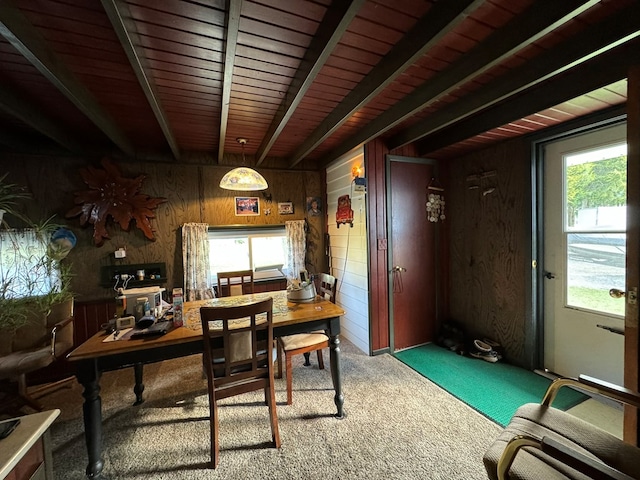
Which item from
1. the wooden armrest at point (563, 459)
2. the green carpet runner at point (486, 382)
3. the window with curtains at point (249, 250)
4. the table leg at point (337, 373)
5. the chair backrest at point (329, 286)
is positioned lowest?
the green carpet runner at point (486, 382)

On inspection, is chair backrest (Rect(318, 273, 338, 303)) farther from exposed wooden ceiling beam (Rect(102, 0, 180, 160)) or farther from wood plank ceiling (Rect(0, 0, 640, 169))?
exposed wooden ceiling beam (Rect(102, 0, 180, 160))

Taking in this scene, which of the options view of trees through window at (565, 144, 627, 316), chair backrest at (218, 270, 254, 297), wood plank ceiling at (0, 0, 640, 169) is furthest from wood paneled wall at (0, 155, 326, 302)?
view of trees through window at (565, 144, 627, 316)

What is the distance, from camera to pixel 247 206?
12.1 feet

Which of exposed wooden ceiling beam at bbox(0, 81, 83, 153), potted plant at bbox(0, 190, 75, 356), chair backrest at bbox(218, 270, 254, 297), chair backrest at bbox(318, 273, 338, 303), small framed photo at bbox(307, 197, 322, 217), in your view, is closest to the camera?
exposed wooden ceiling beam at bbox(0, 81, 83, 153)

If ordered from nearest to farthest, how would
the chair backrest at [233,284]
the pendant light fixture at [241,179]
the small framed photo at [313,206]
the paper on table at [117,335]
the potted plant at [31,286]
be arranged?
the paper on table at [117,335] → the potted plant at [31,286] → the pendant light fixture at [241,179] → the chair backrest at [233,284] → the small framed photo at [313,206]

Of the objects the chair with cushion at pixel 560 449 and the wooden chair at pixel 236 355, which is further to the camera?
the wooden chair at pixel 236 355

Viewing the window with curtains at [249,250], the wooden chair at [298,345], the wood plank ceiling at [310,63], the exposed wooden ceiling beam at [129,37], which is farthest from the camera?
the window with curtains at [249,250]

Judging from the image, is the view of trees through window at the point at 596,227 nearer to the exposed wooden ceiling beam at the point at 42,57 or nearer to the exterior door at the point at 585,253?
the exterior door at the point at 585,253

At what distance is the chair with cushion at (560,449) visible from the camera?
2.88 ft

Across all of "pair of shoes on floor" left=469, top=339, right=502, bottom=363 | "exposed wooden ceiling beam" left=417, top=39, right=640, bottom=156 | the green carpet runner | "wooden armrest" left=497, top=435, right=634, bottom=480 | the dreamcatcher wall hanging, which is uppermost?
"exposed wooden ceiling beam" left=417, top=39, right=640, bottom=156

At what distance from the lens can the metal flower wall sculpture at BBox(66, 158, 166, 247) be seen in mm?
2961

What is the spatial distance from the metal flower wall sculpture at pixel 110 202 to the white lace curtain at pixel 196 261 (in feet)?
1.38

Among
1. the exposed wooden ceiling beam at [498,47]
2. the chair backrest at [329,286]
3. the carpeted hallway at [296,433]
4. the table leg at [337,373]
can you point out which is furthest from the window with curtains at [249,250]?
the exposed wooden ceiling beam at [498,47]

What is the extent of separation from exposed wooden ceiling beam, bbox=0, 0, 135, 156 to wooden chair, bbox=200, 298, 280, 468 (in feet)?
5.12
